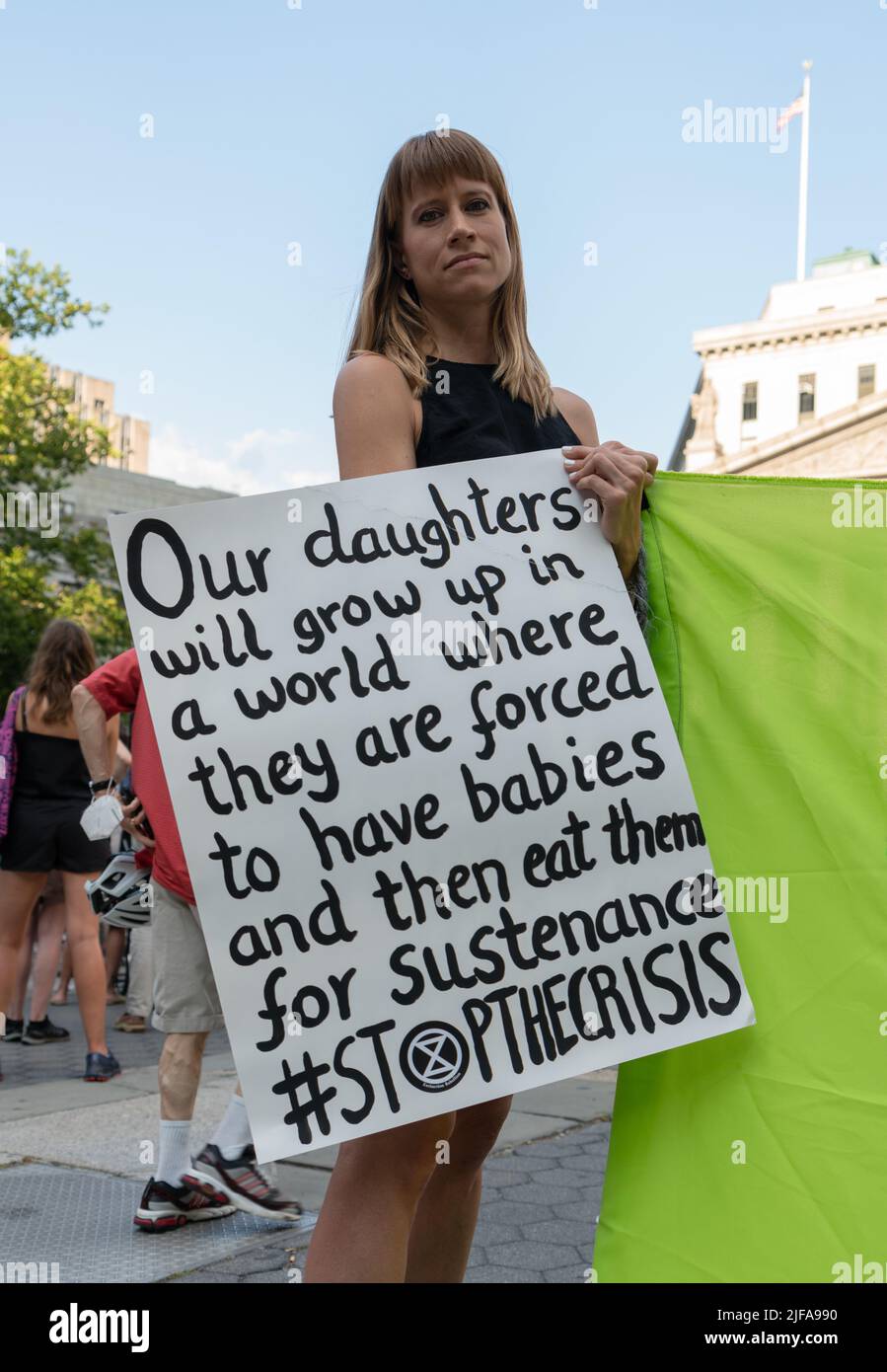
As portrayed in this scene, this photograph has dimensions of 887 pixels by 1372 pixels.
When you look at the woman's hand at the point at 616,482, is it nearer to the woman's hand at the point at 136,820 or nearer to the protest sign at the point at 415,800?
the protest sign at the point at 415,800

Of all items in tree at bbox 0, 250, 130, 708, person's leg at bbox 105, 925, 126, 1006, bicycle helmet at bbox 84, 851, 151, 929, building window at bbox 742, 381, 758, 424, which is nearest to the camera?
bicycle helmet at bbox 84, 851, 151, 929

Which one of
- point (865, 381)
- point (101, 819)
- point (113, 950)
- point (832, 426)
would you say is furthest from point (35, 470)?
point (865, 381)

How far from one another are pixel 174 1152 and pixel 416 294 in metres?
2.42

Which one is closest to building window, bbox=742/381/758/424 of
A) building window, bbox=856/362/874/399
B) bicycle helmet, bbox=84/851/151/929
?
building window, bbox=856/362/874/399

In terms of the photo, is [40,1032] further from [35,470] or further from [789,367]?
[789,367]

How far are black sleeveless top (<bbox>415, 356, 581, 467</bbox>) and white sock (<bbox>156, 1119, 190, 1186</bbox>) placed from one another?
2232mm

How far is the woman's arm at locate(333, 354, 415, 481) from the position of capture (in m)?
2.17

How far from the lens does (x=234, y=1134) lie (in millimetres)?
3863

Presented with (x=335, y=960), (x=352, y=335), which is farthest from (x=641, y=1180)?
(x=352, y=335)

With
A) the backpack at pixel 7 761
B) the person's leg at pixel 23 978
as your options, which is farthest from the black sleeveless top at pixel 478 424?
the person's leg at pixel 23 978

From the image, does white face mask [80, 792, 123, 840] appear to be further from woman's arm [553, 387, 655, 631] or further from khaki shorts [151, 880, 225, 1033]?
woman's arm [553, 387, 655, 631]

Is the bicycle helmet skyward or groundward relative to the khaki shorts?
skyward

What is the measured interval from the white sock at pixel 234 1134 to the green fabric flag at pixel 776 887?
6.31 ft

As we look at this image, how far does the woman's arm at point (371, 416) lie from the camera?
2170 mm
